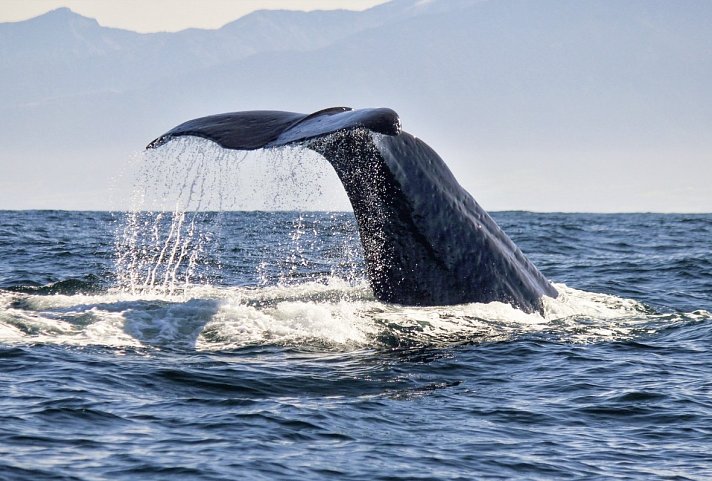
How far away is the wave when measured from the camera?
30.1 ft

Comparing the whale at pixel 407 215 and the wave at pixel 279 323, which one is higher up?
the whale at pixel 407 215

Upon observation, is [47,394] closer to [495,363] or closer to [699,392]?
[495,363]

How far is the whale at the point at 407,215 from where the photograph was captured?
8.66 metres

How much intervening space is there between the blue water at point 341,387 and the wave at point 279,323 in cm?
3

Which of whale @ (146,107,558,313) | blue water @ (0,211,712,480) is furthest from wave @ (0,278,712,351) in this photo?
whale @ (146,107,558,313)

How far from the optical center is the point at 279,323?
9.79m

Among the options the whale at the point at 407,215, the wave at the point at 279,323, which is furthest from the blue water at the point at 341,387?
the whale at the point at 407,215

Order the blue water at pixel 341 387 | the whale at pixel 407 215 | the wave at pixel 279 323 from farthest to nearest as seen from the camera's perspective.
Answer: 1. the wave at pixel 279 323
2. the whale at pixel 407 215
3. the blue water at pixel 341 387

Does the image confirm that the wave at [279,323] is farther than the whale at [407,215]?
Yes

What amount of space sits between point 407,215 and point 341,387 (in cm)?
213

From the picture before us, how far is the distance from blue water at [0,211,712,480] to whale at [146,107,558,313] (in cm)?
26

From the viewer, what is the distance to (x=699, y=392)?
8344 mm

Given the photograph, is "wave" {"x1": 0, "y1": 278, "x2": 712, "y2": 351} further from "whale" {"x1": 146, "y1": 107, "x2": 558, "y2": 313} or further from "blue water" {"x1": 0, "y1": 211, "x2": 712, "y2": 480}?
"whale" {"x1": 146, "y1": 107, "x2": 558, "y2": 313}

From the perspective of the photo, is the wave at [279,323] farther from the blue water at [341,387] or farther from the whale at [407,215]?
the whale at [407,215]
